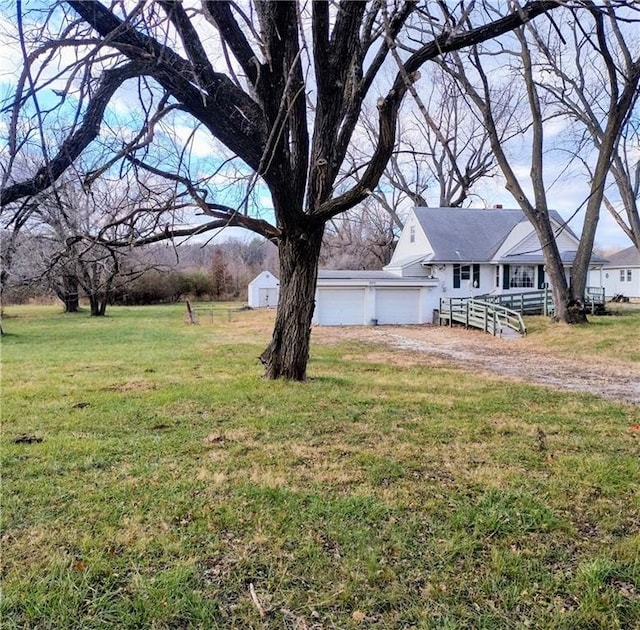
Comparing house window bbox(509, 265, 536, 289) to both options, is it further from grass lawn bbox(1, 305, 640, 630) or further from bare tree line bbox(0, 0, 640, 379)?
grass lawn bbox(1, 305, 640, 630)

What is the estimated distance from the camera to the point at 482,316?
56.4 ft

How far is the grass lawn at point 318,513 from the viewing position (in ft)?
6.95

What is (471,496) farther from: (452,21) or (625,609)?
(452,21)

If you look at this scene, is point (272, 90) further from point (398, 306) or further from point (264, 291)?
point (264, 291)

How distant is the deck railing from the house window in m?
3.34

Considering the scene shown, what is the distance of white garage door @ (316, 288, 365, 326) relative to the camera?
66.3 feet

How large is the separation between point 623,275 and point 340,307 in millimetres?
24472

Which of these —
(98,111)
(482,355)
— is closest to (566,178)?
(482,355)

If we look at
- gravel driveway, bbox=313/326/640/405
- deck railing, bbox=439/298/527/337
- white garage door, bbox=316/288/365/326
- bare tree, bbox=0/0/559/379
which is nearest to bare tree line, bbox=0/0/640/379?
bare tree, bbox=0/0/559/379

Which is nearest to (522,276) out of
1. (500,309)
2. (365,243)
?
(500,309)

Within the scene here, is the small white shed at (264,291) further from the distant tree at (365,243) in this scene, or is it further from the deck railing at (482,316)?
the deck railing at (482,316)

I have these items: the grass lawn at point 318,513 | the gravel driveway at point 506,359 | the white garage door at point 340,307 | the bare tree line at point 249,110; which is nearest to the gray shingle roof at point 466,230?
the white garage door at point 340,307

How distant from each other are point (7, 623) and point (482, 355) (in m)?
Result: 11.4

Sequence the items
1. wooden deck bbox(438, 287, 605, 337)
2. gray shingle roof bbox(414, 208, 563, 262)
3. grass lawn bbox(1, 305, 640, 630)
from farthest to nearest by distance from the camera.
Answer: gray shingle roof bbox(414, 208, 563, 262), wooden deck bbox(438, 287, 605, 337), grass lawn bbox(1, 305, 640, 630)
